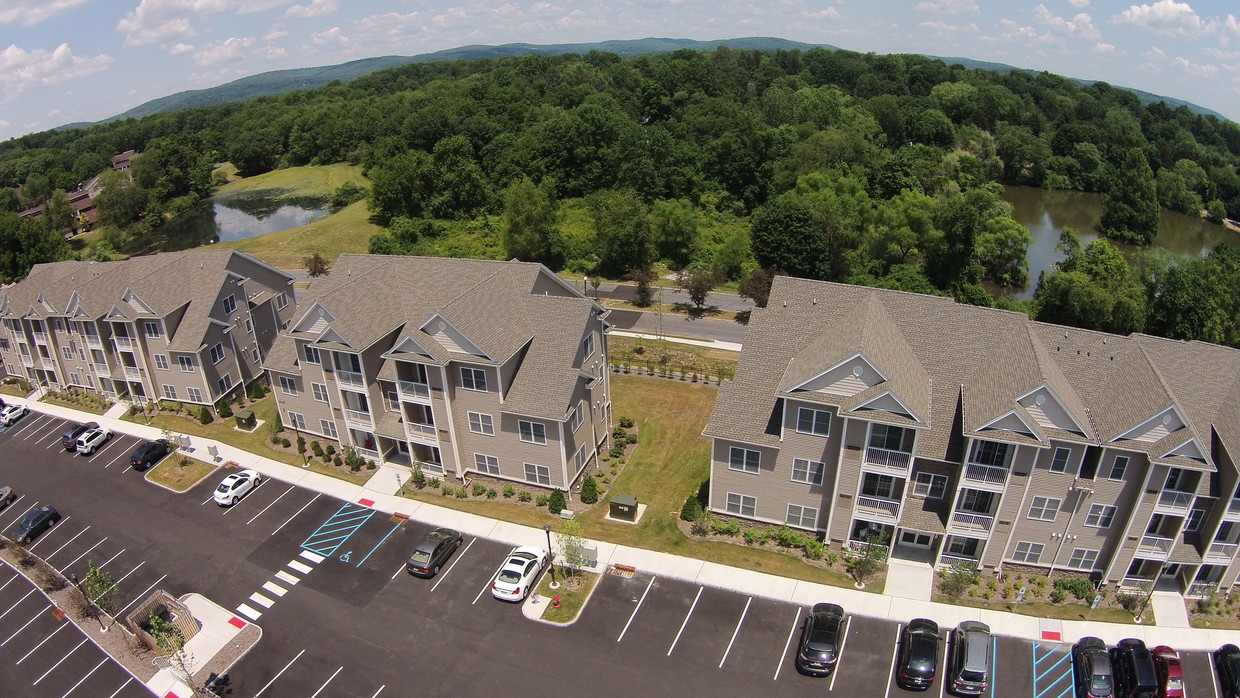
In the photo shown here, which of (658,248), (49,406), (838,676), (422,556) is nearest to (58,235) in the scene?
(49,406)

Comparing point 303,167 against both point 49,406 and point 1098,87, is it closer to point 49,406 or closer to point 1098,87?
point 49,406

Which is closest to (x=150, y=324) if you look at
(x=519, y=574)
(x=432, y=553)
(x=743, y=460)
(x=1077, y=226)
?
(x=432, y=553)

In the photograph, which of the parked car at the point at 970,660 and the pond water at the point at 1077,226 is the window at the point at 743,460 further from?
the pond water at the point at 1077,226

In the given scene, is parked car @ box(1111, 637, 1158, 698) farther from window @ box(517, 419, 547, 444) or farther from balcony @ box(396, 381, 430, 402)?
balcony @ box(396, 381, 430, 402)

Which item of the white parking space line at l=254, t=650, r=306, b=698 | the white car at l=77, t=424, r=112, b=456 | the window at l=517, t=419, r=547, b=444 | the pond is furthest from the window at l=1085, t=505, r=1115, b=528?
the pond

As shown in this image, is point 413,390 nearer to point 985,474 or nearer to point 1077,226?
point 985,474

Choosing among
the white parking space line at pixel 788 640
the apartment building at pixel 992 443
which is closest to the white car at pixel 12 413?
the apartment building at pixel 992 443
